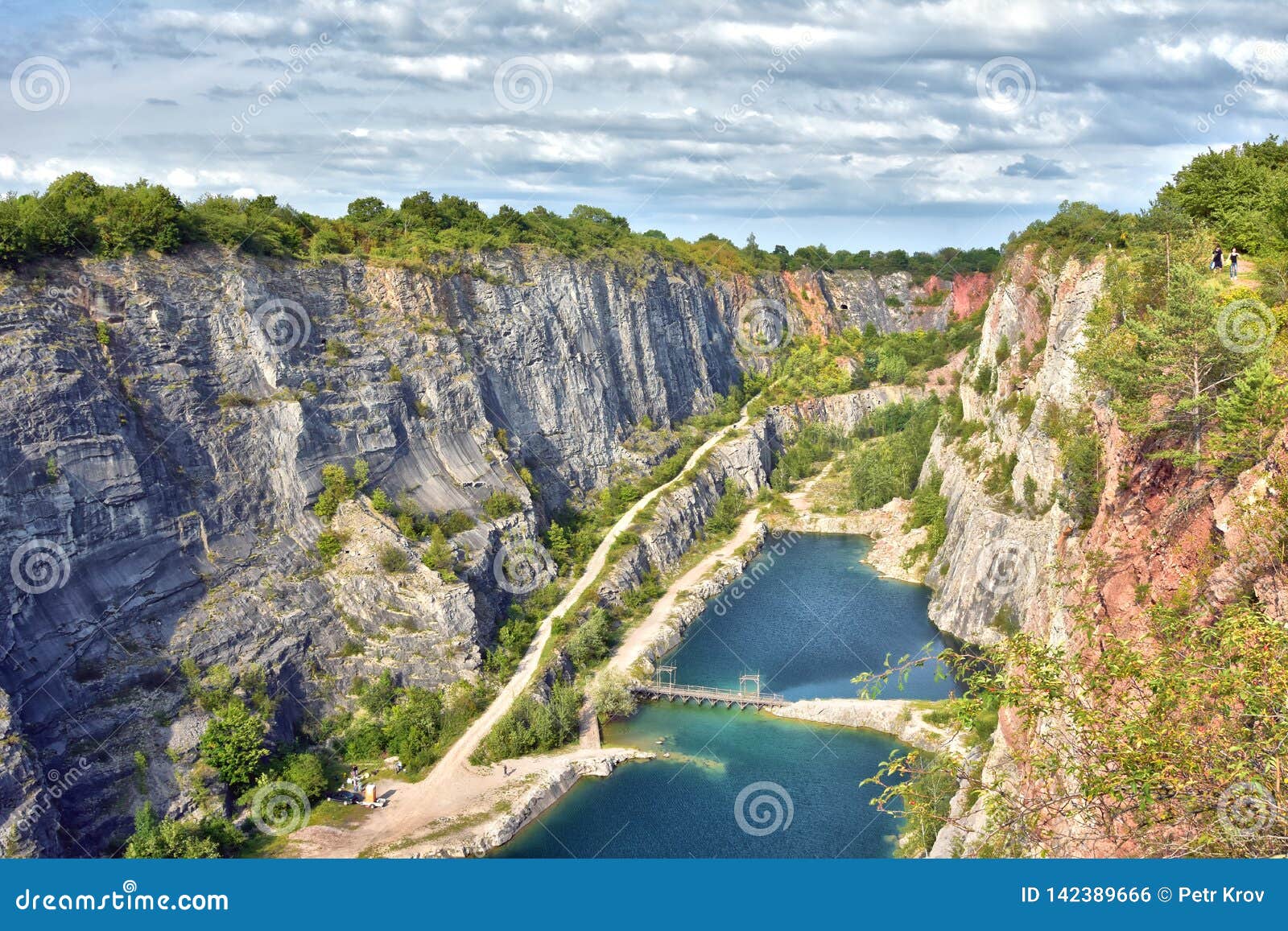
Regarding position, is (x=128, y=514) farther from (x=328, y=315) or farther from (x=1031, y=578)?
(x=1031, y=578)

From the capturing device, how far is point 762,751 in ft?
151

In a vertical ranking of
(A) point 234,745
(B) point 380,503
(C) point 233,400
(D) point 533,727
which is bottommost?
(D) point 533,727

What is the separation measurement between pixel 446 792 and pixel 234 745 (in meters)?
8.45

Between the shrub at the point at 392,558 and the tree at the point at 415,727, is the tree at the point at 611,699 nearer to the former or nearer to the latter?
the tree at the point at 415,727

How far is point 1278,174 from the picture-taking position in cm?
3778

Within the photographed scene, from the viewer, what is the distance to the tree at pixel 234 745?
40.3 metres

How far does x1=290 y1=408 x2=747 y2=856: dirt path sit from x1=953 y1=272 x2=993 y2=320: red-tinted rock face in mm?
79944

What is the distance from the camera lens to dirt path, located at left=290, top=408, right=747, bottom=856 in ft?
127

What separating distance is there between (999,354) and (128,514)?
52.3 meters

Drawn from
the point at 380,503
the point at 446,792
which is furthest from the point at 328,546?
the point at 446,792

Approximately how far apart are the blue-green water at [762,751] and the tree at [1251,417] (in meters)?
19.6

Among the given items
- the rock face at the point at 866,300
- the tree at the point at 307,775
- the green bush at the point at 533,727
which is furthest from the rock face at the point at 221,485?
the rock face at the point at 866,300

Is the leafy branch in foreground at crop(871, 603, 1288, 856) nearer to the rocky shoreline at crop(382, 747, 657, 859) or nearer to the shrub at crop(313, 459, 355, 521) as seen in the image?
the rocky shoreline at crop(382, 747, 657, 859)

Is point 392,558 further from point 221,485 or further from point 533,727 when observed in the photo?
point 533,727
